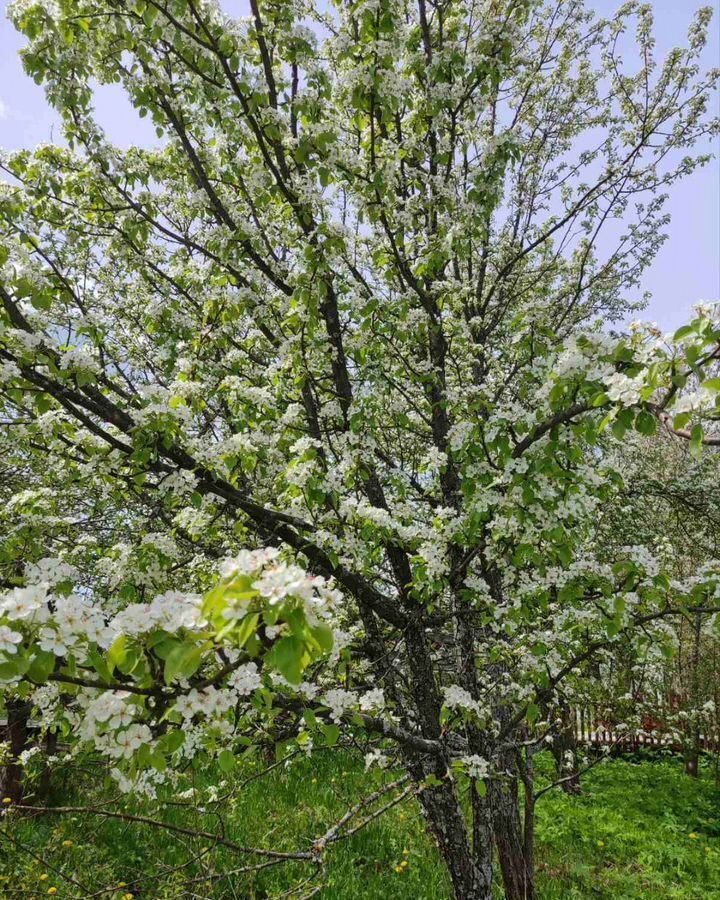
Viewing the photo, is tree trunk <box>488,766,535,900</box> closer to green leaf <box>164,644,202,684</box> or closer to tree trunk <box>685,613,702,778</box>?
green leaf <box>164,644,202,684</box>

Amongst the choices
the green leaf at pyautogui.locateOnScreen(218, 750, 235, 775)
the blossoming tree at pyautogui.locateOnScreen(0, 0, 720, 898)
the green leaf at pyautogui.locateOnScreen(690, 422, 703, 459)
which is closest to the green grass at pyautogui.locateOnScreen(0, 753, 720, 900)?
the blossoming tree at pyautogui.locateOnScreen(0, 0, 720, 898)

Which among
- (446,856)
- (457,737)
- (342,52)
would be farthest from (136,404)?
(446,856)

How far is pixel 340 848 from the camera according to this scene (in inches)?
262

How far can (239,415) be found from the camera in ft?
14.2

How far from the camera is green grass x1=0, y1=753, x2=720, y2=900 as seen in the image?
5512 millimetres

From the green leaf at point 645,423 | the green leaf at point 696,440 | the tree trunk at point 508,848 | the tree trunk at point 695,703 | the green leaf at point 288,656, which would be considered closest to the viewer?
the green leaf at point 288,656

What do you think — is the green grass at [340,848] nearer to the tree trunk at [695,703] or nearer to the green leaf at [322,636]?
the tree trunk at [695,703]

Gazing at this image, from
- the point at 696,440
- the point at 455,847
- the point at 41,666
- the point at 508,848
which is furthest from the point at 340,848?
the point at 696,440

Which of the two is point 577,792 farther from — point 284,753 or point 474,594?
point 284,753

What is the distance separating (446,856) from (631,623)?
234cm

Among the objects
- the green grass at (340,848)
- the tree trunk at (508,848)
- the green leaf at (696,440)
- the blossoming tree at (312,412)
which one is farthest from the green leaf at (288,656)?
the tree trunk at (508,848)

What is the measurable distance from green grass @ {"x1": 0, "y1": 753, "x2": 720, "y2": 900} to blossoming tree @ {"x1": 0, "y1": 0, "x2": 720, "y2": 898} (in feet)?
4.69

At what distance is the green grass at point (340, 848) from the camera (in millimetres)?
5512

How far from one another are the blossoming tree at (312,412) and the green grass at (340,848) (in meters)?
1.43
